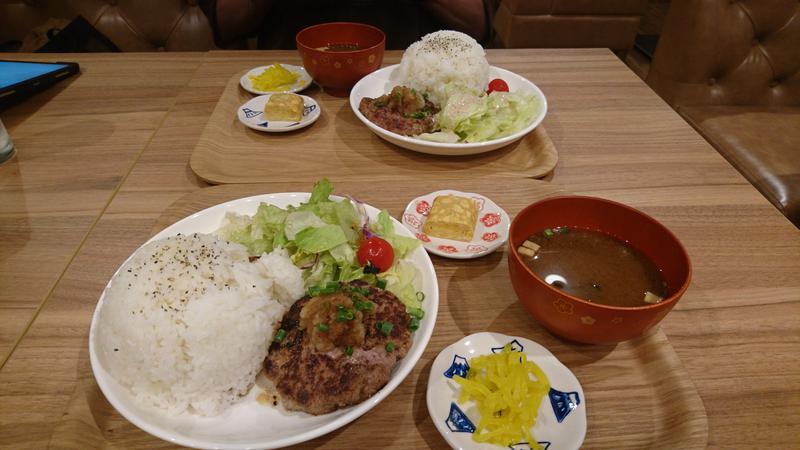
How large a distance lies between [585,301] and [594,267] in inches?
10.3

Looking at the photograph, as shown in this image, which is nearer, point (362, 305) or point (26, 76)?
point (362, 305)

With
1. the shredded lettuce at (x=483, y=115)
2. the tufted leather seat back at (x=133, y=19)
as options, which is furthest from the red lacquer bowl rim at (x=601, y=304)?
the tufted leather seat back at (x=133, y=19)

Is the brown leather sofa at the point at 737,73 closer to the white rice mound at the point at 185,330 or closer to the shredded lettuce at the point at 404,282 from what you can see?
the shredded lettuce at the point at 404,282

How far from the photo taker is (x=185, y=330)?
3.74 feet

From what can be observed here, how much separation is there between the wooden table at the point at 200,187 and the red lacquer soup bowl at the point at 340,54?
0.45 m

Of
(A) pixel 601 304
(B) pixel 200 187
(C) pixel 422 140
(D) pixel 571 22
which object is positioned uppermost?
(A) pixel 601 304

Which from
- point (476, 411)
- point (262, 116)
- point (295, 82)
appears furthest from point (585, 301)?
point (295, 82)

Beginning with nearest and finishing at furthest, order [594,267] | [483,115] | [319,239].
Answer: [594,267] < [319,239] < [483,115]

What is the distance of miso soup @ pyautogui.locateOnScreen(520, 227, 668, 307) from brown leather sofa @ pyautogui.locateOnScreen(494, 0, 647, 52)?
15.7 ft

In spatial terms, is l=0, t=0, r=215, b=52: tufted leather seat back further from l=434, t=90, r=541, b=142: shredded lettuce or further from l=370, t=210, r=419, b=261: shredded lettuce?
l=370, t=210, r=419, b=261: shredded lettuce

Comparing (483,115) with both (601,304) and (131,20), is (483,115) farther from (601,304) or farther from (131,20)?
(131,20)

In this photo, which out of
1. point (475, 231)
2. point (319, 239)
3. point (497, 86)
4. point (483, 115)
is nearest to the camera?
point (319, 239)

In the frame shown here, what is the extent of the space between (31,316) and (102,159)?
3.13 ft

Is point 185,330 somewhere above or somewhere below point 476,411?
above
